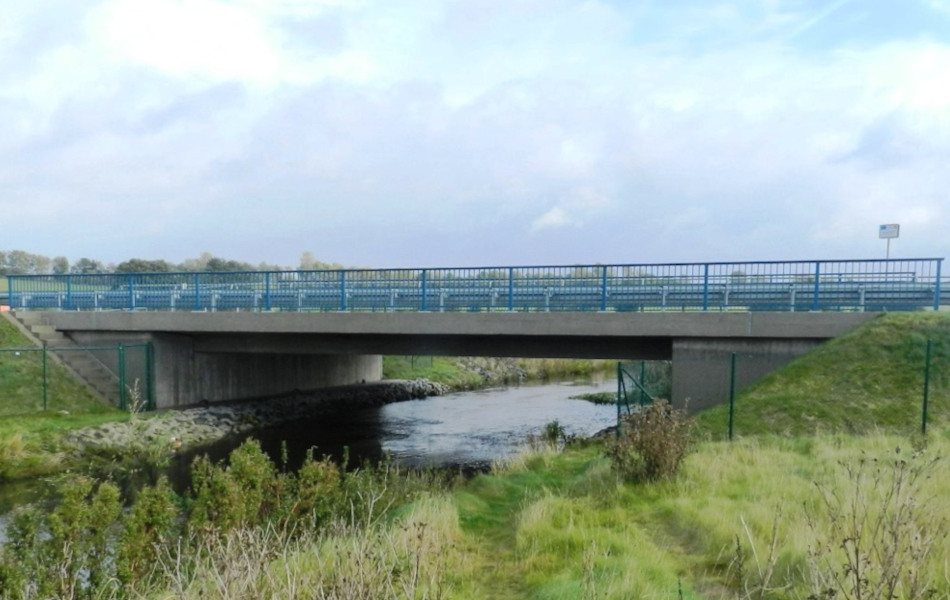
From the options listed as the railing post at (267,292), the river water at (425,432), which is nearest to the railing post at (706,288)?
the river water at (425,432)

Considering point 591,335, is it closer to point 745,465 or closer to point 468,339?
point 468,339

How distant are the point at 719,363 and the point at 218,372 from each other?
16.7m

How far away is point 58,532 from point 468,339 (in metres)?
16.1

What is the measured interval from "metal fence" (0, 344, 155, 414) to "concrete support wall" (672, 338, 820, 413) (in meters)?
15.0

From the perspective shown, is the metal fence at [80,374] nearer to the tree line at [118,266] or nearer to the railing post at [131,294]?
the railing post at [131,294]

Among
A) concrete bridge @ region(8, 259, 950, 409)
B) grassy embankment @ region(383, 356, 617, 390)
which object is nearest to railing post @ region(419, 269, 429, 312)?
concrete bridge @ region(8, 259, 950, 409)

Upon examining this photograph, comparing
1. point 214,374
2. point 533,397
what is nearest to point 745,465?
point 214,374

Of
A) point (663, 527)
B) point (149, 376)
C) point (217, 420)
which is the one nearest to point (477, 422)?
point (217, 420)

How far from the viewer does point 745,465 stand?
10086 mm

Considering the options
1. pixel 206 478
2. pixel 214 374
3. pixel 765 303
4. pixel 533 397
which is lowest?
pixel 533 397

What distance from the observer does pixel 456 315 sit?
19.3 meters

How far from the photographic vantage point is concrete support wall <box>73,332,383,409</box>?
22.5 metres

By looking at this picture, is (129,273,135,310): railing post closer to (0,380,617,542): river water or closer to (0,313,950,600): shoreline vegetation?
(0,380,617,542): river water

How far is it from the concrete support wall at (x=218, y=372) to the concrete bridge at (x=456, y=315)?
52 millimetres
